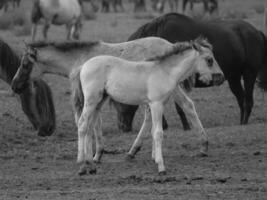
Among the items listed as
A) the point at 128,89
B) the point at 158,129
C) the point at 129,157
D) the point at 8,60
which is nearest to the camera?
the point at 158,129

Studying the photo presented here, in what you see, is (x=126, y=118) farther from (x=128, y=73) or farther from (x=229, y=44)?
(x=128, y=73)

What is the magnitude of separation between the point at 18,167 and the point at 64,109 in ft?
19.0

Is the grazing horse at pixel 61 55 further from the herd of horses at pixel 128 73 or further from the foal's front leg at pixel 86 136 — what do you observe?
the foal's front leg at pixel 86 136

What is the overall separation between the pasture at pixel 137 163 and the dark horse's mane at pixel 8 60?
0.91m

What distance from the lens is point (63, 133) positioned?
13500 millimetres

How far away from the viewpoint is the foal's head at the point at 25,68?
423 inches

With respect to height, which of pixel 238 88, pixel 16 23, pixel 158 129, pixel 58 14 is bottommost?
pixel 16 23

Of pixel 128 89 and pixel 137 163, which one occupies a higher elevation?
pixel 128 89

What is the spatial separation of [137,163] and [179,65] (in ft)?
4.35

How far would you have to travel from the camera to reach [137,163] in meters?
10.4

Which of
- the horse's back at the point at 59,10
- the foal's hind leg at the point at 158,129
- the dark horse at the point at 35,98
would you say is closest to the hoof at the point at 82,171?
the foal's hind leg at the point at 158,129

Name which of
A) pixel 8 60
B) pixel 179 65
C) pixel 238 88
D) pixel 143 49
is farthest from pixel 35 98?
pixel 238 88

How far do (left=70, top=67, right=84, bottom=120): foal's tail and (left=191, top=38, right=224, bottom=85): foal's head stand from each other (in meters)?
1.31

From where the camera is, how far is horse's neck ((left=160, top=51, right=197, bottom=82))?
9680 mm
